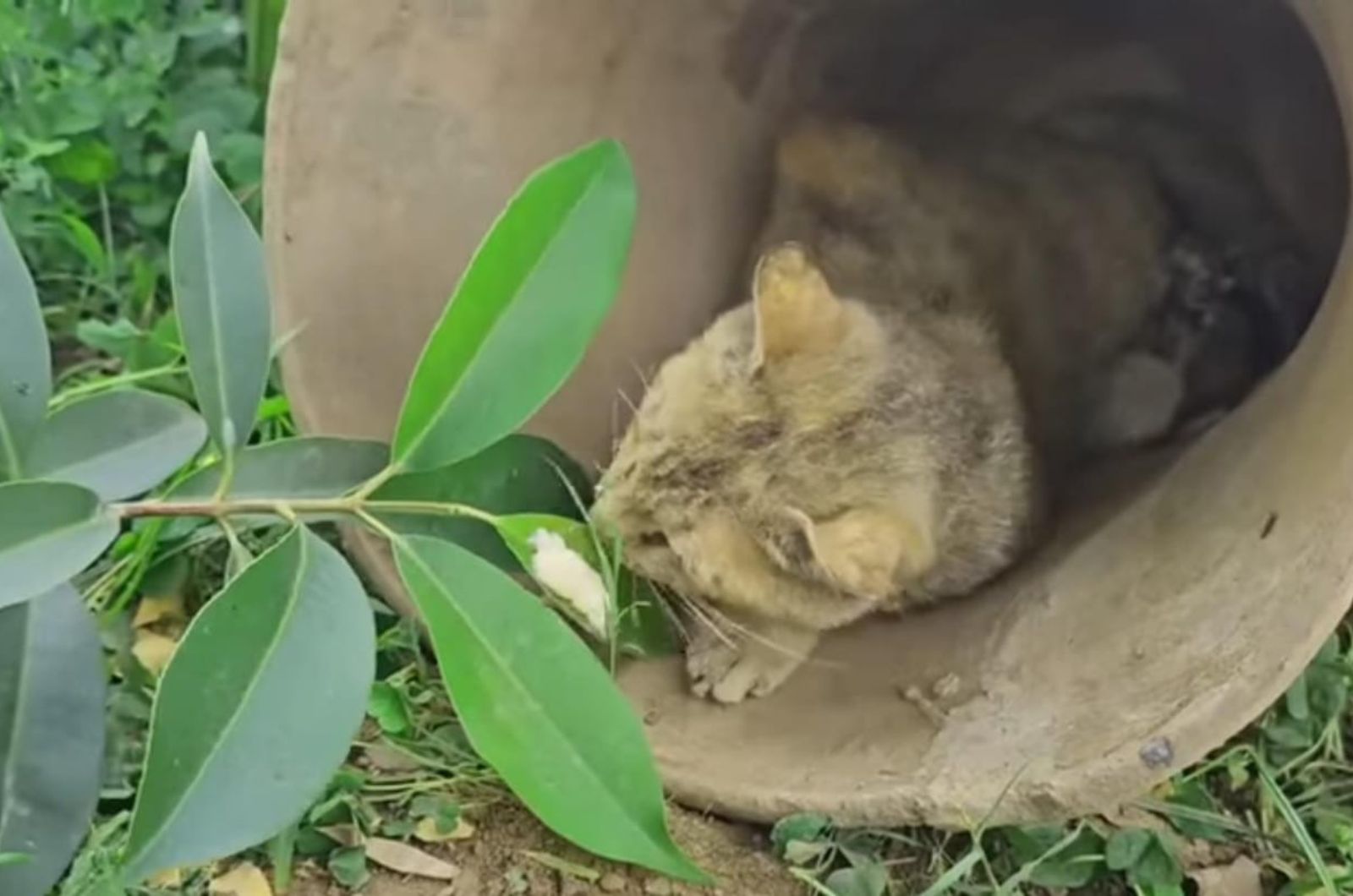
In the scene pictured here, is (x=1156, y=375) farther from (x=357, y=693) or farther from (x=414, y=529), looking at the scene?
(x=357, y=693)

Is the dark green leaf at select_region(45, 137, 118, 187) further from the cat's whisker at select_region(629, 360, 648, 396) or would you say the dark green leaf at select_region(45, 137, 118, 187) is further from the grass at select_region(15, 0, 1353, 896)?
the cat's whisker at select_region(629, 360, 648, 396)

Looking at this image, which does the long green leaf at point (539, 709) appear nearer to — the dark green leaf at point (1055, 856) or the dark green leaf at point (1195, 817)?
the dark green leaf at point (1055, 856)

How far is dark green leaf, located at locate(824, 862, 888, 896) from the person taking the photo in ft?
5.67

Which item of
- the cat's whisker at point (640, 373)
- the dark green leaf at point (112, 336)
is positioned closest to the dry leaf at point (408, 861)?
the cat's whisker at point (640, 373)

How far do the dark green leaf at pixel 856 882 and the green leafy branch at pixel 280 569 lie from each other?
0.33 m

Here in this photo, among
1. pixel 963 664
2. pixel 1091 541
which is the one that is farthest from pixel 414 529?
pixel 1091 541

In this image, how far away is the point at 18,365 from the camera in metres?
1.45

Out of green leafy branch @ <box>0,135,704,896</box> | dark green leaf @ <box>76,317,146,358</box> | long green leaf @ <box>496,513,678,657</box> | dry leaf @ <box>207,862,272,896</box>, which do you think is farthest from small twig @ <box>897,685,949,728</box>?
dark green leaf @ <box>76,317,146,358</box>

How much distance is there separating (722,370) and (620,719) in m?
0.52

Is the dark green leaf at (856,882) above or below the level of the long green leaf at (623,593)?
below

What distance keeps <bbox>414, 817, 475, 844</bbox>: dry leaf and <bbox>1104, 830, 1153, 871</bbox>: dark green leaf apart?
60 cm

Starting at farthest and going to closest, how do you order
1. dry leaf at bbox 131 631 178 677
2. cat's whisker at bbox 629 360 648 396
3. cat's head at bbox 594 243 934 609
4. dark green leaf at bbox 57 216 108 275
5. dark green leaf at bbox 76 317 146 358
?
dark green leaf at bbox 57 216 108 275 → dark green leaf at bbox 76 317 146 358 → cat's whisker at bbox 629 360 648 396 → dry leaf at bbox 131 631 178 677 → cat's head at bbox 594 243 934 609

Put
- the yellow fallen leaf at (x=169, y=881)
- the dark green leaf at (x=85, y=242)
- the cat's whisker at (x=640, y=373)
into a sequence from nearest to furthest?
the yellow fallen leaf at (x=169, y=881) < the cat's whisker at (x=640, y=373) < the dark green leaf at (x=85, y=242)

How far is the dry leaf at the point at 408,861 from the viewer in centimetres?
172
